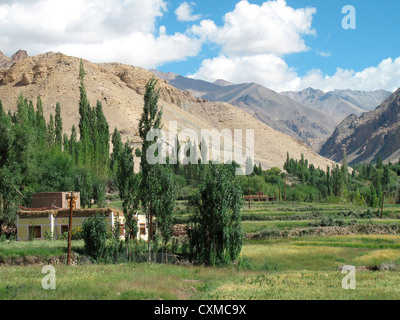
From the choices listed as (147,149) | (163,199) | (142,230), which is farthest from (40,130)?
(163,199)

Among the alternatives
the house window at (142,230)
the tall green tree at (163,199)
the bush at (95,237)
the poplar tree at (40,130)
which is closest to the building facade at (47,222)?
the house window at (142,230)

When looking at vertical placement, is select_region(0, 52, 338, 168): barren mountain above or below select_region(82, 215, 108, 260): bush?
above

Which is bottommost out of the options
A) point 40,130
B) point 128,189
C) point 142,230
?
point 142,230

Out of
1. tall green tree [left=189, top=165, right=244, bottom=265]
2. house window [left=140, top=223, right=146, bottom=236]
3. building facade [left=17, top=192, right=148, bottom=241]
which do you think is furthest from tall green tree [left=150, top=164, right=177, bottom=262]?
house window [left=140, top=223, right=146, bottom=236]

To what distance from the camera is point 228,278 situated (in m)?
21.8

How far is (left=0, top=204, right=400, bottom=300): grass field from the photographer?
1638 cm

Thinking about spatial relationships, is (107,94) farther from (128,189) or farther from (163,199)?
(163,199)

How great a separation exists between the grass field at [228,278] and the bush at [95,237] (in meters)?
1.85

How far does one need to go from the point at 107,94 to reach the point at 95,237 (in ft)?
412

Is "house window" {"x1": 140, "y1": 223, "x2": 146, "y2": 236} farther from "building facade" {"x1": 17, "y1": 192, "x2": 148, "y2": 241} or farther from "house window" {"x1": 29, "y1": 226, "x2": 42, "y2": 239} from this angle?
"house window" {"x1": 29, "y1": 226, "x2": 42, "y2": 239}

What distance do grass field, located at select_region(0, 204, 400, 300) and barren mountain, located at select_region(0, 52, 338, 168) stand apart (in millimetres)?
94918

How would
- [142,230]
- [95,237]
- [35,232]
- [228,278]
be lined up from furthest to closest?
[142,230]
[35,232]
[95,237]
[228,278]
